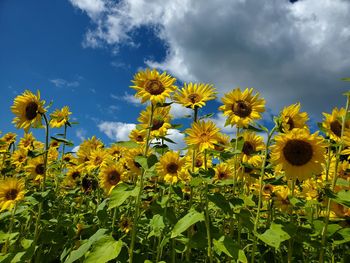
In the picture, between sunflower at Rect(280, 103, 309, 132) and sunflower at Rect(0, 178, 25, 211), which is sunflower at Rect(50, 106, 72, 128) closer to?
sunflower at Rect(0, 178, 25, 211)

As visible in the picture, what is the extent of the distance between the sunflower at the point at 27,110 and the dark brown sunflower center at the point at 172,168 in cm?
170

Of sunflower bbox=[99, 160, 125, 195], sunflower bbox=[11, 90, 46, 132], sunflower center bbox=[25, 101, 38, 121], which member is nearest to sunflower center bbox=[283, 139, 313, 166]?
sunflower bbox=[99, 160, 125, 195]

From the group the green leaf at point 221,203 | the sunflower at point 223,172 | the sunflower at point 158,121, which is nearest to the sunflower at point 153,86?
the sunflower at point 158,121

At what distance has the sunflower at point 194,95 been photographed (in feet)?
14.0

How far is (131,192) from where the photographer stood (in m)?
3.54

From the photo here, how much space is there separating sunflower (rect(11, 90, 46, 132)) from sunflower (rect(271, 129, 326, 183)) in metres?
2.85

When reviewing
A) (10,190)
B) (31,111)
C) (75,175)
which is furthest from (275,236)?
(75,175)

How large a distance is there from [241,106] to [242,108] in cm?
3

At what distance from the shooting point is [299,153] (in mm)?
3721

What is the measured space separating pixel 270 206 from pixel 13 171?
16.3 feet

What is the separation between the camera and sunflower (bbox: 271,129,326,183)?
364cm

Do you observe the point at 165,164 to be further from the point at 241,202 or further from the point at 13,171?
the point at 13,171

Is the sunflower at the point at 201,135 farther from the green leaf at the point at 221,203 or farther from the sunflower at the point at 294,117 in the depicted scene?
the sunflower at the point at 294,117

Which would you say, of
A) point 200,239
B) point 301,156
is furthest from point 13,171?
point 301,156
